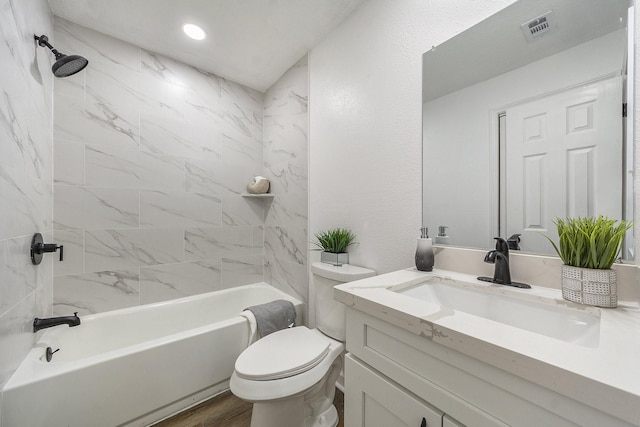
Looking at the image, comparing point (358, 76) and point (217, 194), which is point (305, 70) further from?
point (217, 194)

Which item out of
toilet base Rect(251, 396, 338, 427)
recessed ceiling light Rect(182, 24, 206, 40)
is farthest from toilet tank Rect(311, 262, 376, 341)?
recessed ceiling light Rect(182, 24, 206, 40)

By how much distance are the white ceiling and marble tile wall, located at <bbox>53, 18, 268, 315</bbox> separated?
14cm

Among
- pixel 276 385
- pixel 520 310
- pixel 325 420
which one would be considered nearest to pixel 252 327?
pixel 276 385

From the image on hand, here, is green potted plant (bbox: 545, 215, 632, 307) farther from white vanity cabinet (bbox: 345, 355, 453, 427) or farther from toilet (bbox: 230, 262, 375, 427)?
toilet (bbox: 230, 262, 375, 427)

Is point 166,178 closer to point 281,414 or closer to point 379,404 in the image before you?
point 281,414

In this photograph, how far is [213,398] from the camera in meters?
1.57

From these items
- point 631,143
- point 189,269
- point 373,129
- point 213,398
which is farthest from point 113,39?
point 631,143

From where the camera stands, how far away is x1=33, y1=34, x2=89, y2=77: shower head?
49.6 inches

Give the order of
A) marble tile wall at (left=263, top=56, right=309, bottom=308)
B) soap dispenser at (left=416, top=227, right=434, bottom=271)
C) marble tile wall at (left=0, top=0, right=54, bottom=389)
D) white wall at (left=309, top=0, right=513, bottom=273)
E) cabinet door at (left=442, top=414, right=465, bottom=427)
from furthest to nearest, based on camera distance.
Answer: marble tile wall at (left=263, top=56, right=309, bottom=308) → white wall at (left=309, top=0, right=513, bottom=273) → soap dispenser at (left=416, top=227, right=434, bottom=271) → marble tile wall at (left=0, top=0, right=54, bottom=389) → cabinet door at (left=442, top=414, right=465, bottom=427)

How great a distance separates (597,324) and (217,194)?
2399 mm

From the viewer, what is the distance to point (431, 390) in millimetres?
611

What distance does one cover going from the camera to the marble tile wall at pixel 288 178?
6.64ft

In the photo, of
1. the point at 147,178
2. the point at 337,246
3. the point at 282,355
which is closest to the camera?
the point at 282,355

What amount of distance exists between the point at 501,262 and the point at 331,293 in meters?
0.83
